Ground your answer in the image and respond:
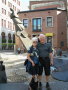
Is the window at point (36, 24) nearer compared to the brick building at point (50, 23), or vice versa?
the brick building at point (50, 23)

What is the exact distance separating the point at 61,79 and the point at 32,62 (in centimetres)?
264

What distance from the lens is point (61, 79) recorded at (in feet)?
30.2

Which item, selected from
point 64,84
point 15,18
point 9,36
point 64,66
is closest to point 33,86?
point 64,84

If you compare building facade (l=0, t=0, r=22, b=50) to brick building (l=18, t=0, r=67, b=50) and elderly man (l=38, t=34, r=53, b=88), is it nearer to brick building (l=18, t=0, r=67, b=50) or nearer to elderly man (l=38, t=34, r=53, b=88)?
brick building (l=18, t=0, r=67, b=50)

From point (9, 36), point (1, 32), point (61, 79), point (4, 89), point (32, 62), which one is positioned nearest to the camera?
point (32, 62)

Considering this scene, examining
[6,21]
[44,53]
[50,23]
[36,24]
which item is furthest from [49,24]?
[44,53]

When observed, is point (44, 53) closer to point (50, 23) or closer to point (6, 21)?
point (50, 23)

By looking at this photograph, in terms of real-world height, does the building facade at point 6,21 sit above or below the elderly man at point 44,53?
above

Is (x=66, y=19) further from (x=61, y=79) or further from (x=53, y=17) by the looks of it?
(x=61, y=79)

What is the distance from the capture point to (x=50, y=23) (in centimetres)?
3834

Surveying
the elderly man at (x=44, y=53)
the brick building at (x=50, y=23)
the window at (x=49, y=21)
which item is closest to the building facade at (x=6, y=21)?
the brick building at (x=50, y=23)

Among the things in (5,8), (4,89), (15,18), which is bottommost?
(4,89)

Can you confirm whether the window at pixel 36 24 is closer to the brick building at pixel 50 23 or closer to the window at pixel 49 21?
the brick building at pixel 50 23

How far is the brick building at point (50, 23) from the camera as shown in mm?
37625
